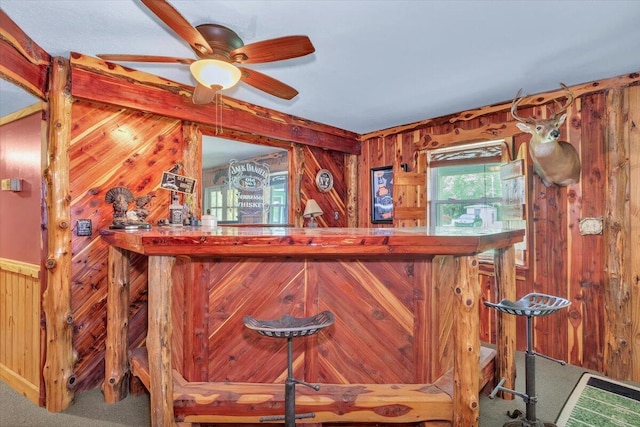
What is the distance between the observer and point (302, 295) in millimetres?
2135

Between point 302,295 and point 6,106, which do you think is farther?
point 6,106

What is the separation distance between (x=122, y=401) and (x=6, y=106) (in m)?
2.90

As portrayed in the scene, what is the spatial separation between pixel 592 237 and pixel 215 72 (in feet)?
11.7

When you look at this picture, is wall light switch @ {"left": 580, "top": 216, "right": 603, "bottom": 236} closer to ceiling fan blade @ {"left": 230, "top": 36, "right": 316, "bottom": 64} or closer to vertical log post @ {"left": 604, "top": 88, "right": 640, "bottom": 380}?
vertical log post @ {"left": 604, "top": 88, "right": 640, "bottom": 380}

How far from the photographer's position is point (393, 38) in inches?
90.8

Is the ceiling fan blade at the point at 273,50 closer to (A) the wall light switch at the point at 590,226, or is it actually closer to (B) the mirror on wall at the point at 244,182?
(B) the mirror on wall at the point at 244,182

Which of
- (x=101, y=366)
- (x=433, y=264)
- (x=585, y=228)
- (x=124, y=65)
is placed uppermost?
(x=124, y=65)

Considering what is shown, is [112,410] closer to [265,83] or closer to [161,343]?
[161,343]

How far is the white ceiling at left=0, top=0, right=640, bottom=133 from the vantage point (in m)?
1.96

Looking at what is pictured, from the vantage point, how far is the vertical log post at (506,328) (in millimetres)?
2574

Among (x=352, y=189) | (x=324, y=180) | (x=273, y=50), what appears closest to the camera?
(x=273, y=50)

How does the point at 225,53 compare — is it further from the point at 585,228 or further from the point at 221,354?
the point at 585,228

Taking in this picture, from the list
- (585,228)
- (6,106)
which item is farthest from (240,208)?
(585,228)

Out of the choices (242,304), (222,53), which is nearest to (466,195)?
(242,304)
